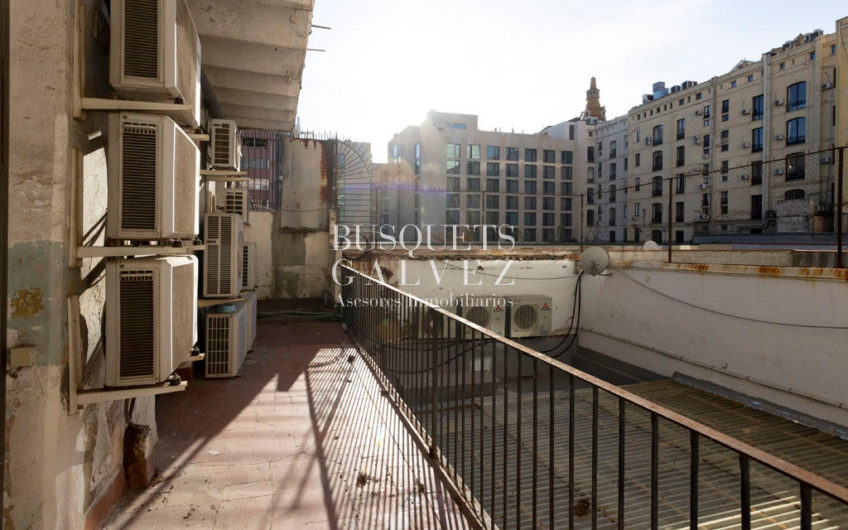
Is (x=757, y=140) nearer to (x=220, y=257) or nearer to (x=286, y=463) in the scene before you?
(x=220, y=257)

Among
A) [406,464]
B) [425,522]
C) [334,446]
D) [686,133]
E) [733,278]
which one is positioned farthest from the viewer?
[686,133]

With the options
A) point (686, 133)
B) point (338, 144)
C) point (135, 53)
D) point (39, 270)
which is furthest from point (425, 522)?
point (686, 133)

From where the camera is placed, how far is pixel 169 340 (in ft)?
8.08

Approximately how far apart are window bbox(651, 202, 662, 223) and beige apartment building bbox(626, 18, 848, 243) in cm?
9

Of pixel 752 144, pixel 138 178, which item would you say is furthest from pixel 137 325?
pixel 752 144

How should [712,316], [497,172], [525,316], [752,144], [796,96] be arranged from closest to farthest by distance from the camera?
[712,316] < [525,316] < [796,96] < [752,144] < [497,172]

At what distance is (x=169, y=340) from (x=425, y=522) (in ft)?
5.81

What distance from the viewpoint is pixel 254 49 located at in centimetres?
522

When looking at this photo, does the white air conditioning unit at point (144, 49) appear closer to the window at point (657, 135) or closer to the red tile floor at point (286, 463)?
the red tile floor at point (286, 463)

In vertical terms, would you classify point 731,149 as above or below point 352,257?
above

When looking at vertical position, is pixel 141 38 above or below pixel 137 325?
above

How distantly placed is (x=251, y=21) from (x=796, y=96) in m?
38.3

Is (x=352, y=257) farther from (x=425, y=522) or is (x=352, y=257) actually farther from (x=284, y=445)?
(x=425, y=522)

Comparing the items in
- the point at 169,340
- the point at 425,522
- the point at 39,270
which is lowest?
the point at 425,522
